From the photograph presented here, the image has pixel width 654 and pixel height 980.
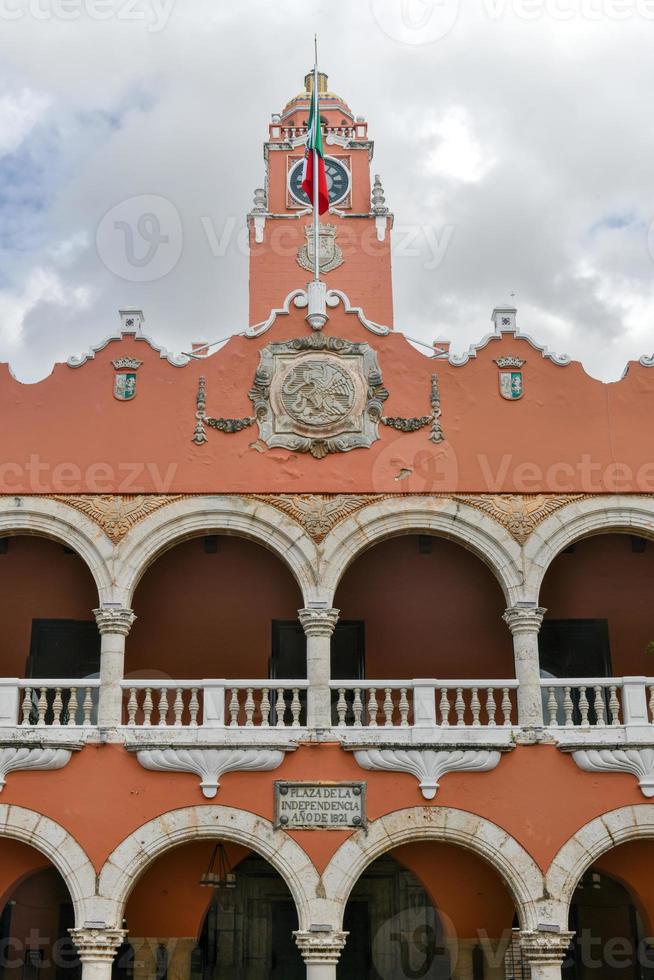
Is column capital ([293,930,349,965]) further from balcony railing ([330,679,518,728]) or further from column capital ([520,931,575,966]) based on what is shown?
balcony railing ([330,679,518,728])

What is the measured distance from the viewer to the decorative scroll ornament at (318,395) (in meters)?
14.8

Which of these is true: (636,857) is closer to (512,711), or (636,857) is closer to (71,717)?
(512,711)

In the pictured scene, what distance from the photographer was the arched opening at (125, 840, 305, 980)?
1476 centimetres

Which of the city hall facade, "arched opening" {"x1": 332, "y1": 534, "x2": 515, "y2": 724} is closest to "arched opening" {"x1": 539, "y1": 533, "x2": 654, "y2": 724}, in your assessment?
the city hall facade

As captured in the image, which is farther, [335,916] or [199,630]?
[199,630]

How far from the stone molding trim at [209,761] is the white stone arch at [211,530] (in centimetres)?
203

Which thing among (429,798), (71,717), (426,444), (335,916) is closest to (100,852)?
(71,717)

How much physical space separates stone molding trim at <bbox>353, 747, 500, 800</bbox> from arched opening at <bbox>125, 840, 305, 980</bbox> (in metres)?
2.49

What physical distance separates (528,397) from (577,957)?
25.6 feet

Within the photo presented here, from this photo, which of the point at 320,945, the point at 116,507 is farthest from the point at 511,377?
the point at 320,945

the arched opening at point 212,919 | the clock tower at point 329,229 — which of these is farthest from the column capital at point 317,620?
the clock tower at point 329,229

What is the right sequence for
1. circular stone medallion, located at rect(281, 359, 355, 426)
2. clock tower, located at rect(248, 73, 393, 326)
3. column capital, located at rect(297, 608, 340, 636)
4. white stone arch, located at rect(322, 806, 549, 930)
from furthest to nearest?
clock tower, located at rect(248, 73, 393, 326), circular stone medallion, located at rect(281, 359, 355, 426), column capital, located at rect(297, 608, 340, 636), white stone arch, located at rect(322, 806, 549, 930)

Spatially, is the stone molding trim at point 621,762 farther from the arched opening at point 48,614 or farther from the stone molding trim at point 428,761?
the arched opening at point 48,614

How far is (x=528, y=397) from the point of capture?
49.6ft
